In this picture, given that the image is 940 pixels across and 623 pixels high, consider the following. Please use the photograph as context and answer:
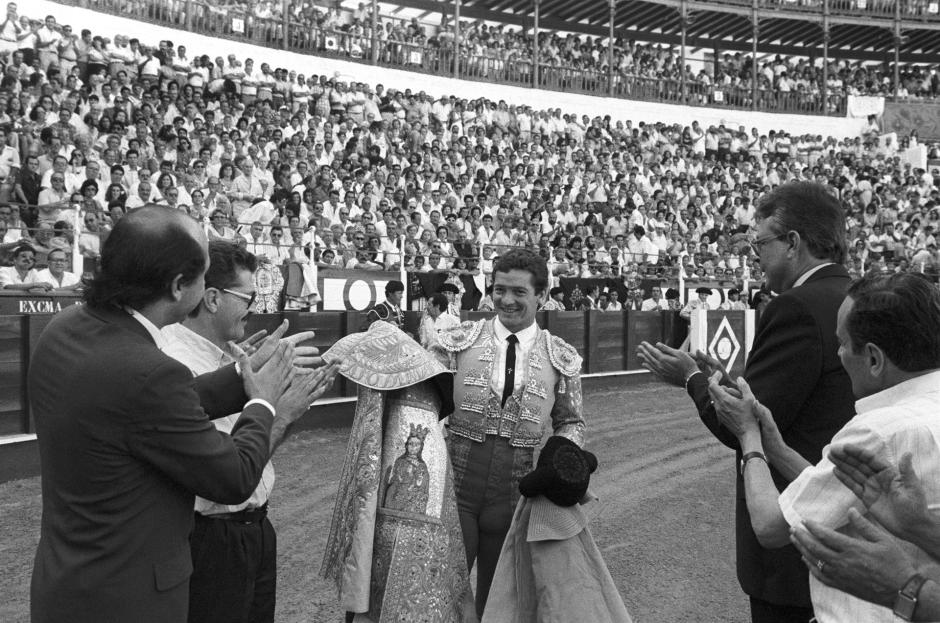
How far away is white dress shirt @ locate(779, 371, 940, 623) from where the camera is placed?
1487mm

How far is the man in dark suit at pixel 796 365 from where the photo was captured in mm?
2281

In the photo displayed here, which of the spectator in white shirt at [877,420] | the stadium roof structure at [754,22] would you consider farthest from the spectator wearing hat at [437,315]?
the stadium roof structure at [754,22]

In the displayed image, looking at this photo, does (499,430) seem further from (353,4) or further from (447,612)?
(353,4)

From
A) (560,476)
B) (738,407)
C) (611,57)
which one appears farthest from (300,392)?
(611,57)

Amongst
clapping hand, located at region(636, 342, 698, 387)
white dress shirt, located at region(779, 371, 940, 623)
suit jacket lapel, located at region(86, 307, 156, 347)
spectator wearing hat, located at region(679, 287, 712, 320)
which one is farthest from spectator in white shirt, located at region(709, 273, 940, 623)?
spectator wearing hat, located at region(679, 287, 712, 320)

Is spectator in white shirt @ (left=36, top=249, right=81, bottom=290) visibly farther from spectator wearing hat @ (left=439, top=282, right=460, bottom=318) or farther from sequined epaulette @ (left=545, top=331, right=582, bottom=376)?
sequined epaulette @ (left=545, top=331, right=582, bottom=376)

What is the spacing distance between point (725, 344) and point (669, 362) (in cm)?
1188

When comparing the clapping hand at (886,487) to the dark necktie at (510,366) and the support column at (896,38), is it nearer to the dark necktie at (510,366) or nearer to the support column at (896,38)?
the dark necktie at (510,366)

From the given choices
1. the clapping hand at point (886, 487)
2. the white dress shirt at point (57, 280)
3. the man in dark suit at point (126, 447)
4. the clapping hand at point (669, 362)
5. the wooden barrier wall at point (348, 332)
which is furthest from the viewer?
the white dress shirt at point (57, 280)

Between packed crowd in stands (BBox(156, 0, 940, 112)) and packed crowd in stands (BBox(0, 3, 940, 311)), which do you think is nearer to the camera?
packed crowd in stands (BBox(0, 3, 940, 311))

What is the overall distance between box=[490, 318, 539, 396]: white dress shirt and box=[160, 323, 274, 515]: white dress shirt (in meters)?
1.03

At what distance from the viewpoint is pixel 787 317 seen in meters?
2.33

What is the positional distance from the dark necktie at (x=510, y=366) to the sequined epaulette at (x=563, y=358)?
0.45ft

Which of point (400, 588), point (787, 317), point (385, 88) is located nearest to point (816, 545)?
point (787, 317)
